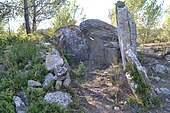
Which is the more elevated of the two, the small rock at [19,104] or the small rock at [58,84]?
the small rock at [58,84]

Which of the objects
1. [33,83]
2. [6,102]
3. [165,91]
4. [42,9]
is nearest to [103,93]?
[165,91]

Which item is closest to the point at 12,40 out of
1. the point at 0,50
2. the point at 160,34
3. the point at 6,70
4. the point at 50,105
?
the point at 0,50

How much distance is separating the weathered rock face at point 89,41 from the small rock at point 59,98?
2892 mm

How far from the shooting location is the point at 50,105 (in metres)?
3.99

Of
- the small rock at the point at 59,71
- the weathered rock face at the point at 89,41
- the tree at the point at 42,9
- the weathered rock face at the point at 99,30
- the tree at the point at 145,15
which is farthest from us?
the tree at the point at 145,15

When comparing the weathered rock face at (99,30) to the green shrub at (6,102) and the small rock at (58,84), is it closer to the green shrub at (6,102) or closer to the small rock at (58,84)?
the small rock at (58,84)

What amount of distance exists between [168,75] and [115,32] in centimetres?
201

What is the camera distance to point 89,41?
7508 millimetres

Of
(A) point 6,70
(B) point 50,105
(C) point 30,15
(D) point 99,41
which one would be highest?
(C) point 30,15

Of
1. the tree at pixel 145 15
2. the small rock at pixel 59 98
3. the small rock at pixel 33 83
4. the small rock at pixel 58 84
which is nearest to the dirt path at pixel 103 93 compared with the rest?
the small rock at pixel 59 98

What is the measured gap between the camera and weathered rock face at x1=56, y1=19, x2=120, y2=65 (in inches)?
281

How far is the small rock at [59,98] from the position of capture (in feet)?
13.5

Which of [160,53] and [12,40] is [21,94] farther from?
[160,53]

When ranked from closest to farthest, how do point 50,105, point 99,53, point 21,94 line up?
1. point 50,105
2. point 21,94
3. point 99,53
